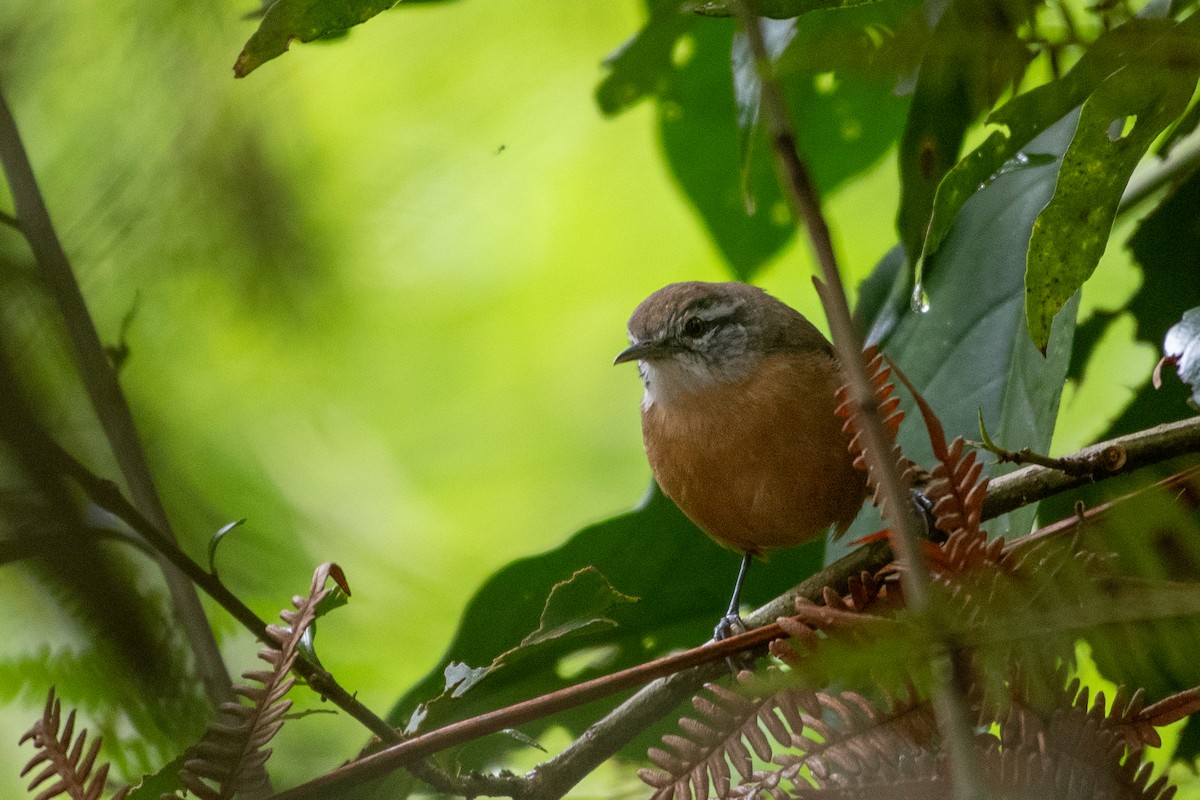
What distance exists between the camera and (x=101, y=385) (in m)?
1.43

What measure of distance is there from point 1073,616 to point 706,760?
1.12 feet

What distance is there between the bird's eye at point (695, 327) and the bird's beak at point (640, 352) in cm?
7

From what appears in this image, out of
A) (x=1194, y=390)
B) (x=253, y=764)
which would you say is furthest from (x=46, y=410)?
(x=1194, y=390)

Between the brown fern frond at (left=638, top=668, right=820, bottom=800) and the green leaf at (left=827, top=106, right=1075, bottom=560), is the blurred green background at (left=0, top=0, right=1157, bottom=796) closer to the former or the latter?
the green leaf at (left=827, top=106, right=1075, bottom=560)

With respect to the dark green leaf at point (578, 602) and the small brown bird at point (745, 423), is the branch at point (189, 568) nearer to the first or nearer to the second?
the dark green leaf at point (578, 602)

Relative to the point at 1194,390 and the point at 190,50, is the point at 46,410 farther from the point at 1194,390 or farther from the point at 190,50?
the point at 1194,390

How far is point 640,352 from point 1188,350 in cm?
160

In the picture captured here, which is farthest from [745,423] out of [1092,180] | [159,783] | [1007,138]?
[159,783]

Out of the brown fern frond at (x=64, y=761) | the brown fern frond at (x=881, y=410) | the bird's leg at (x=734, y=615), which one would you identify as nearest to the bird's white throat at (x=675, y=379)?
the bird's leg at (x=734, y=615)

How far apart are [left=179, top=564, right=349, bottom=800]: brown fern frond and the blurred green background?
275 mm

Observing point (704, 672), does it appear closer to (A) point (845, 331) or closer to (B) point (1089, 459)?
(B) point (1089, 459)

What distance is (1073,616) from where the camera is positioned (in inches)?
38.6

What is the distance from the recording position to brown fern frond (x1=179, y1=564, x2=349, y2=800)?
1.07 meters

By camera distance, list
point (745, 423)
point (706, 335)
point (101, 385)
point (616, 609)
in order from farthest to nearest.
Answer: point (706, 335) → point (745, 423) → point (616, 609) → point (101, 385)
